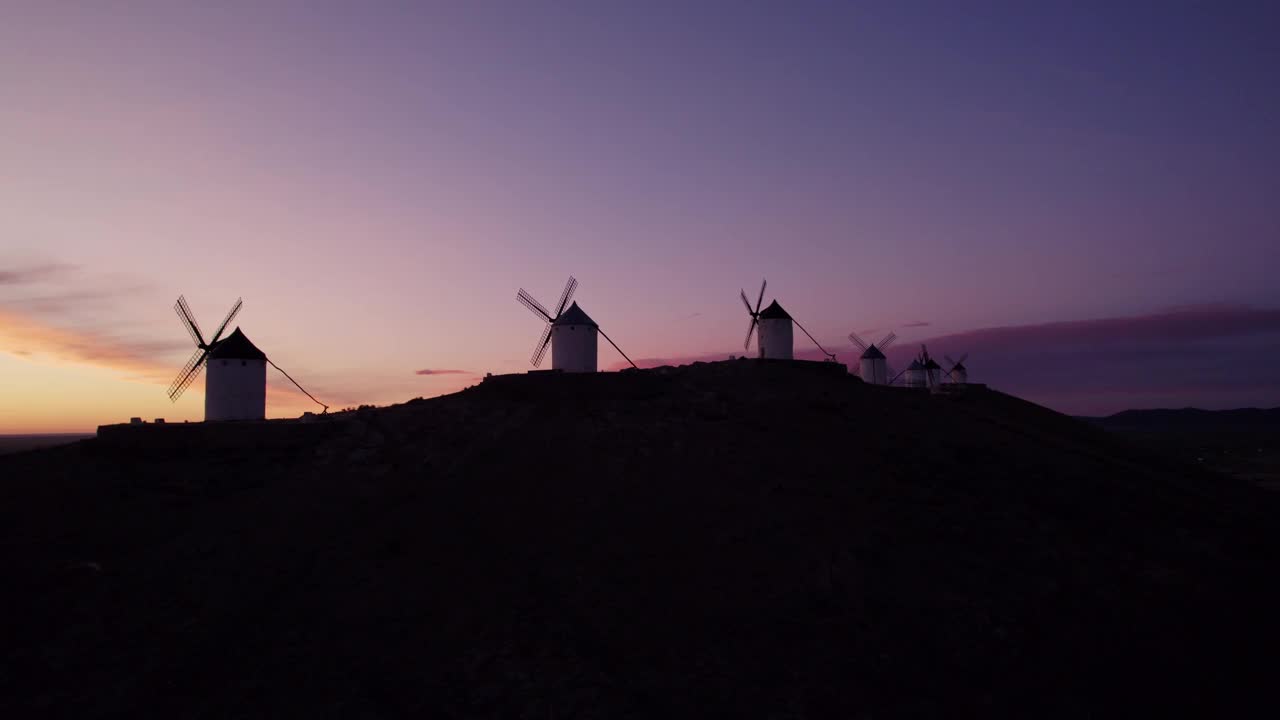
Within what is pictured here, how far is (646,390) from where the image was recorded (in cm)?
3681

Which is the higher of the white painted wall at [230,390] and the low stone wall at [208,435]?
the white painted wall at [230,390]

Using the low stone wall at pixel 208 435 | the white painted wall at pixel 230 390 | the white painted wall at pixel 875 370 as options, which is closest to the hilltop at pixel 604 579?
the low stone wall at pixel 208 435

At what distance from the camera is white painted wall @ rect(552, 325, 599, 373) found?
132 feet

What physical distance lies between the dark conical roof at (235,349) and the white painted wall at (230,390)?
0.21 m

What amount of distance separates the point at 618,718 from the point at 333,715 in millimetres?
6552

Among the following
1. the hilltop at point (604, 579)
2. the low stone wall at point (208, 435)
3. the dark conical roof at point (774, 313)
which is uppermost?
the dark conical roof at point (774, 313)

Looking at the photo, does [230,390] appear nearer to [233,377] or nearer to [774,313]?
[233,377]

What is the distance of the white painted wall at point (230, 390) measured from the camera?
33125mm

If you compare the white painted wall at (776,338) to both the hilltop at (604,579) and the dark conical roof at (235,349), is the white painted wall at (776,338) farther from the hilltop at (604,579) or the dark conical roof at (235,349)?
the dark conical roof at (235,349)

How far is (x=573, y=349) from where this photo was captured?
40156mm

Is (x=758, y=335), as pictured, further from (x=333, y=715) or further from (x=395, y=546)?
(x=333, y=715)

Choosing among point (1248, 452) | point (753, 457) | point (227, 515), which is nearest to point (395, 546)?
point (227, 515)

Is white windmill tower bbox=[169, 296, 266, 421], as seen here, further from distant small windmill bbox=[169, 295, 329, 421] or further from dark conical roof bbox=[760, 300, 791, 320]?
dark conical roof bbox=[760, 300, 791, 320]

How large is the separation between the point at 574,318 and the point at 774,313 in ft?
51.7
